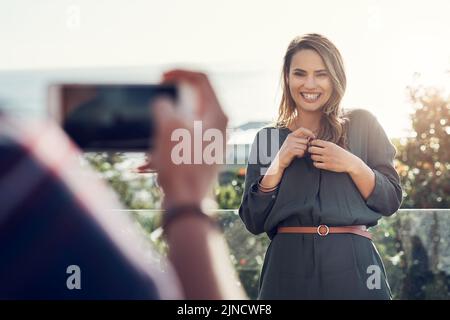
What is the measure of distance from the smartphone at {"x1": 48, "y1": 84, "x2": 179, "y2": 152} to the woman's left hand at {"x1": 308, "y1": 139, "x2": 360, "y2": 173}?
54 centimetres

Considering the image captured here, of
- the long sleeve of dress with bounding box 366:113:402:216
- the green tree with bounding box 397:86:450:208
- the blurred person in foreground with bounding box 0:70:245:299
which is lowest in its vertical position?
the green tree with bounding box 397:86:450:208

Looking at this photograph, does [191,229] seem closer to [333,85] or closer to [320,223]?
[320,223]

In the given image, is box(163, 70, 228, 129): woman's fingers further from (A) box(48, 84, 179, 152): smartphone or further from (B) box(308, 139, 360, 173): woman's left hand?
(B) box(308, 139, 360, 173): woman's left hand

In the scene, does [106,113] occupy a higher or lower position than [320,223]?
higher

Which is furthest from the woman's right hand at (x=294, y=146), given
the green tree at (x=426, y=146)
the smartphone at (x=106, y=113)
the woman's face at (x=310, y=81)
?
the green tree at (x=426, y=146)

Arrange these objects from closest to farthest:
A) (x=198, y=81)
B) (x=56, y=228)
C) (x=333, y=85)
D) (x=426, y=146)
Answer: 1. (x=56, y=228)
2. (x=333, y=85)
3. (x=198, y=81)
4. (x=426, y=146)

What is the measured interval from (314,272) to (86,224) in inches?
35.9

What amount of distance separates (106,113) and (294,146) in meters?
0.64

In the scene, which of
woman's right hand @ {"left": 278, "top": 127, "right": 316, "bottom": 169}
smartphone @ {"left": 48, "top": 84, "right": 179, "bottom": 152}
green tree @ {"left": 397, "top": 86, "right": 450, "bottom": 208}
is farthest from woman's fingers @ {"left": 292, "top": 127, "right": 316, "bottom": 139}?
green tree @ {"left": 397, "top": 86, "right": 450, "bottom": 208}

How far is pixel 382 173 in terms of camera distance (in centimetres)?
155

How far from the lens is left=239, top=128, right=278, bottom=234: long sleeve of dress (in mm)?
1515

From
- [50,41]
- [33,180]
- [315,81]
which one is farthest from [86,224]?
[50,41]

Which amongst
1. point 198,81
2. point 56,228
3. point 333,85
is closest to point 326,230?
point 333,85

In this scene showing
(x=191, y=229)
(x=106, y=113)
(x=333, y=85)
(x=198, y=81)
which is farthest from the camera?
(x=198, y=81)
